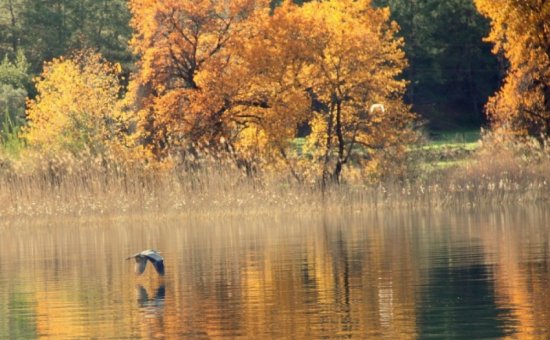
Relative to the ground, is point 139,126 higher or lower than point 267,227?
higher

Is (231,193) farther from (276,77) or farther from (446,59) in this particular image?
(446,59)

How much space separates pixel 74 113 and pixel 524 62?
15.7m

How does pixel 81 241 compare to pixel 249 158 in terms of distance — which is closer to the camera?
pixel 81 241

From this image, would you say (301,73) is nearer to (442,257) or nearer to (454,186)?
(454,186)

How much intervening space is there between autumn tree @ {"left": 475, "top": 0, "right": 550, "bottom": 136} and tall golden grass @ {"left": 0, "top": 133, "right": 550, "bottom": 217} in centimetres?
333

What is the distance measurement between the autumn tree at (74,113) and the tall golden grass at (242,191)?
6.65 meters

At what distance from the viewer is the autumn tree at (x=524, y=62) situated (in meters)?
41.8

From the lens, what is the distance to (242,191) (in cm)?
3762

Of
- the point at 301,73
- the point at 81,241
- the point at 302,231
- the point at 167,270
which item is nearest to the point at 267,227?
the point at 302,231

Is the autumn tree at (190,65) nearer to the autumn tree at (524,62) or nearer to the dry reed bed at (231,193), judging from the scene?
the dry reed bed at (231,193)

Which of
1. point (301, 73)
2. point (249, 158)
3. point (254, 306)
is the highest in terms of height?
point (301, 73)

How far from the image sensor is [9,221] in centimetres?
3756

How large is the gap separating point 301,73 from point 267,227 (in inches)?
516

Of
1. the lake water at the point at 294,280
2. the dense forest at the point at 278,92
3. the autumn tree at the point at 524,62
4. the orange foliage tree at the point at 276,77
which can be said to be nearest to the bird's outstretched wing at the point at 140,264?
the lake water at the point at 294,280
